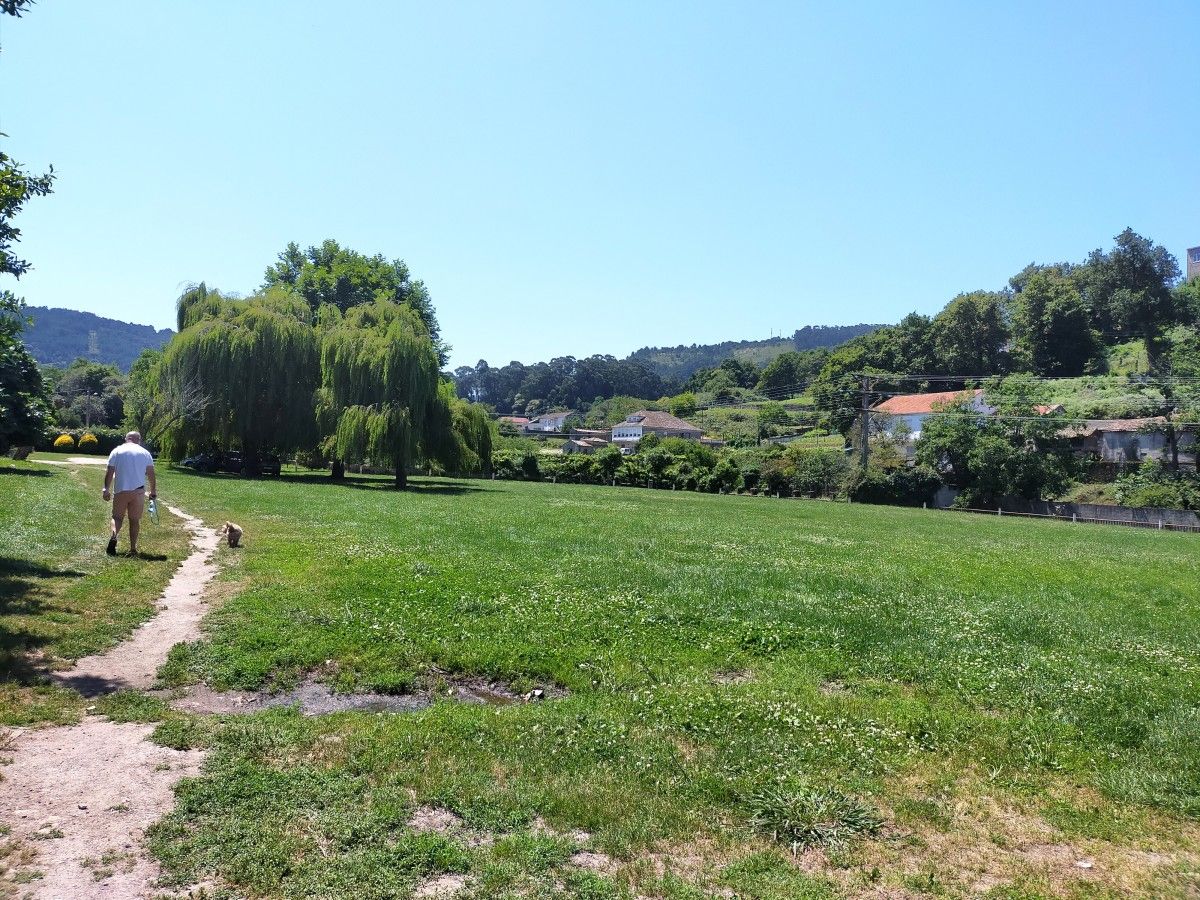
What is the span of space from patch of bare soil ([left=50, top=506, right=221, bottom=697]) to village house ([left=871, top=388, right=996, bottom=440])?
67.3 meters

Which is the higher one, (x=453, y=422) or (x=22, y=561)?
(x=453, y=422)

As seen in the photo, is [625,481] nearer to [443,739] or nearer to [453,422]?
[453,422]

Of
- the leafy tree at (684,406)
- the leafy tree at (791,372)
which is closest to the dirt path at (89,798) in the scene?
the leafy tree at (684,406)

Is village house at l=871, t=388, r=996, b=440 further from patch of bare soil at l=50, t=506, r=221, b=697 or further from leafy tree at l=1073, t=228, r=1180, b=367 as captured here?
patch of bare soil at l=50, t=506, r=221, b=697

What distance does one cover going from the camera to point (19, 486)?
2428 centimetres

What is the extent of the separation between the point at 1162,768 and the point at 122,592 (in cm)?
1177

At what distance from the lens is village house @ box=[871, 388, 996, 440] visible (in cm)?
7019

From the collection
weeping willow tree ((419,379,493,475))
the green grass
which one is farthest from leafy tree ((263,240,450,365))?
the green grass

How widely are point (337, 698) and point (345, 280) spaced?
6486cm

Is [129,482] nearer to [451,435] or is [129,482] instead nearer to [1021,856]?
[1021,856]

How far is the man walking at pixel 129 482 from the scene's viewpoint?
1284 centimetres

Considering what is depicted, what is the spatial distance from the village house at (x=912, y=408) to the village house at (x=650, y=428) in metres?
35.7

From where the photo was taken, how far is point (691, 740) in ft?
19.9

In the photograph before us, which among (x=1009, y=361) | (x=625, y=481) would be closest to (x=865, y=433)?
(x=625, y=481)
